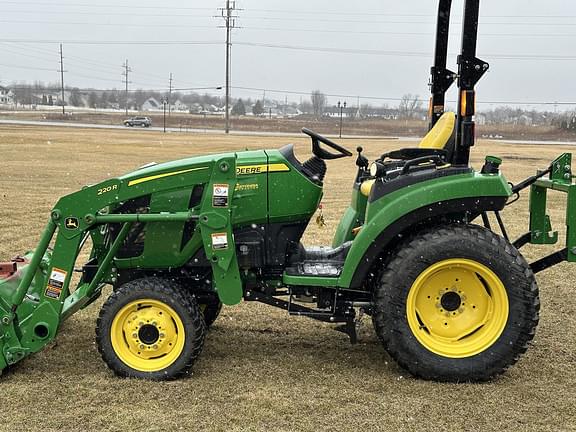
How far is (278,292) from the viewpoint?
4492 millimetres

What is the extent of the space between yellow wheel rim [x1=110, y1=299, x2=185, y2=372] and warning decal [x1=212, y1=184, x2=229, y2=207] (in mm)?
728

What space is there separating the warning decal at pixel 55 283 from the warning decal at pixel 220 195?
3.47 ft

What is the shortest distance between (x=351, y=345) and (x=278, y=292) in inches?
31.2

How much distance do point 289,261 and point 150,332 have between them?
1.03 metres

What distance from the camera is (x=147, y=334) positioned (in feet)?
13.4

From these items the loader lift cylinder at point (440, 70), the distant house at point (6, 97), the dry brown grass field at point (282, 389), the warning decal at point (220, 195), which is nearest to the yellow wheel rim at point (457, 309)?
the dry brown grass field at point (282, 389)

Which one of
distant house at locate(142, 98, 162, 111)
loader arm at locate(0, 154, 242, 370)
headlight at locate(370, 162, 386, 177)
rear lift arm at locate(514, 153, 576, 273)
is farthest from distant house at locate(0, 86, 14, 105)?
headlight at locate(370, 162, 386, 177)

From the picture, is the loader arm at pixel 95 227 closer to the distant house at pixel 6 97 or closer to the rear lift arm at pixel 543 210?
the rear lift arm at pixel 543 210

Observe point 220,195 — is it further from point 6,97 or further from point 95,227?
point 6,97

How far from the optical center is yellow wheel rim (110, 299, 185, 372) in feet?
13.4

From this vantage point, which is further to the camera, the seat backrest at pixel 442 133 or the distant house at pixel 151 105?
the distant house at pixel 151 105

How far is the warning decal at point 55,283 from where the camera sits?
407 cm

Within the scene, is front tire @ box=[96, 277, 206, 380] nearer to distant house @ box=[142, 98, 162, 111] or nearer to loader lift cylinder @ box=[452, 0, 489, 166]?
loader lift cylinder @ box=[452, 0, 489, 166]

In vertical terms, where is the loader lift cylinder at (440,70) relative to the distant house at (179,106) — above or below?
below
